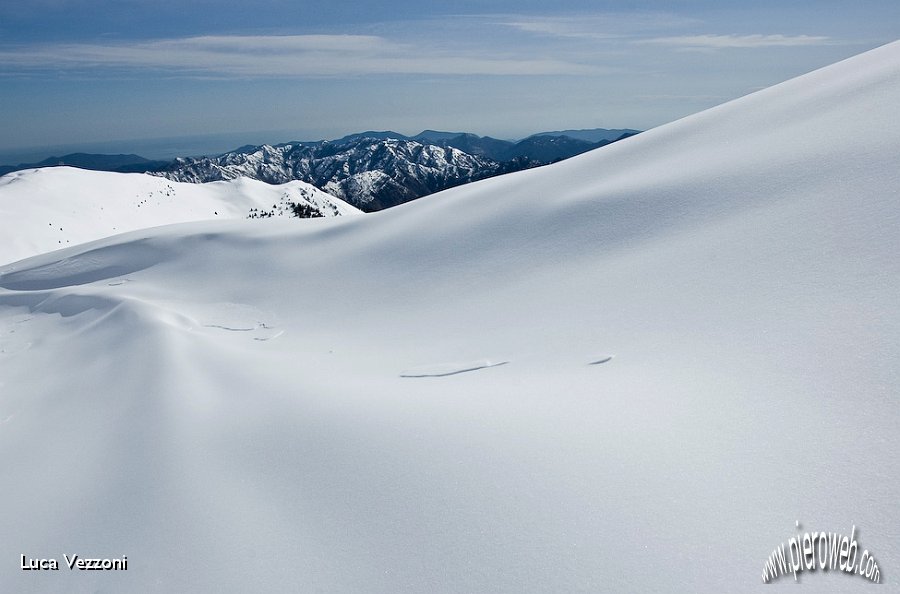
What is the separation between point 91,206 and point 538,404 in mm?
42357

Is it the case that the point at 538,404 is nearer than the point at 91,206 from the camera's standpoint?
Yes

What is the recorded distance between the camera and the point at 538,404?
475 centimetres

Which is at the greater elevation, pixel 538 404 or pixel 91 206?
pixel 91 206

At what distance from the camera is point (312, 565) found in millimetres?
3631

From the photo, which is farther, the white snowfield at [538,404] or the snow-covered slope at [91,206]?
the snow-covered slope at [91,206]

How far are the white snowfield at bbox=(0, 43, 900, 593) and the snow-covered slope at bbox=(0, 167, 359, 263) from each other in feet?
81.1

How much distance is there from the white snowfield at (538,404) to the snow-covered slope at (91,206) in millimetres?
24723

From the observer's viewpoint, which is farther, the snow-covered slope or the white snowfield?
the snow-covered slope

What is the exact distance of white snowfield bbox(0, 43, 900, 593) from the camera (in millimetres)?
3252

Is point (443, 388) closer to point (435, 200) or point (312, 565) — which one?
point (312, 565)

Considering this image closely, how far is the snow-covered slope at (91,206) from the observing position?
96.8ft

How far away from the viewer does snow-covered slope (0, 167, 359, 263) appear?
29500mm

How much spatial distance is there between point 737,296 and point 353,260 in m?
8.00

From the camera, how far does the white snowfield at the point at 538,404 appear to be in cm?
325
